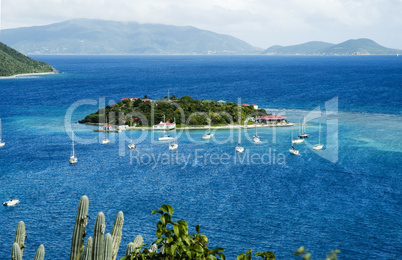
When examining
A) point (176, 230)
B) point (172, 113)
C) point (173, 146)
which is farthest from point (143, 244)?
point (172, 113)

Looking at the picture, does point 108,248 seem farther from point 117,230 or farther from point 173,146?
point 173,146

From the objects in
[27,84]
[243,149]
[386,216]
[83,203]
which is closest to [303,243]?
[386,216]

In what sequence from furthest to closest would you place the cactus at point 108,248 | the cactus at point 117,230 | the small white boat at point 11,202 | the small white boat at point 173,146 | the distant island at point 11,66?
1. the distant island at point 11,66
2. the small white boat at point 173,146
3. the small white boat at point 11,202
4. the cactus at point 117,230
5. the cactus at point 108,248

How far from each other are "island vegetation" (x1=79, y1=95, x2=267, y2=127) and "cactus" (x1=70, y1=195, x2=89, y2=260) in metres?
67.0

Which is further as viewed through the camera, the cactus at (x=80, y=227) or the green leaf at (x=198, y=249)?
the cactus at (x=80, y=227)

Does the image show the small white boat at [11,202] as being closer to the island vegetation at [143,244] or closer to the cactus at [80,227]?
the island vegetation at [143,244]

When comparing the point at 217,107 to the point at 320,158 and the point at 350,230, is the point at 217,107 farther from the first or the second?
the point at 350,230

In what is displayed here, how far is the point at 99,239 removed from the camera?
11461 millimetres

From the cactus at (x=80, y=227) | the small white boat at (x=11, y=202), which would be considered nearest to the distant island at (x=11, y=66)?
the small white boat at (x=11, y=202)

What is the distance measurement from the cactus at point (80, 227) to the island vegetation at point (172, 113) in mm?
66959

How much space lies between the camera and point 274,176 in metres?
51.7

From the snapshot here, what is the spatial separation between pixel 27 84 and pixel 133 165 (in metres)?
110

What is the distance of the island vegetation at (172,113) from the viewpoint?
83.0 m

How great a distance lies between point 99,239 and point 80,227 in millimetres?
725
